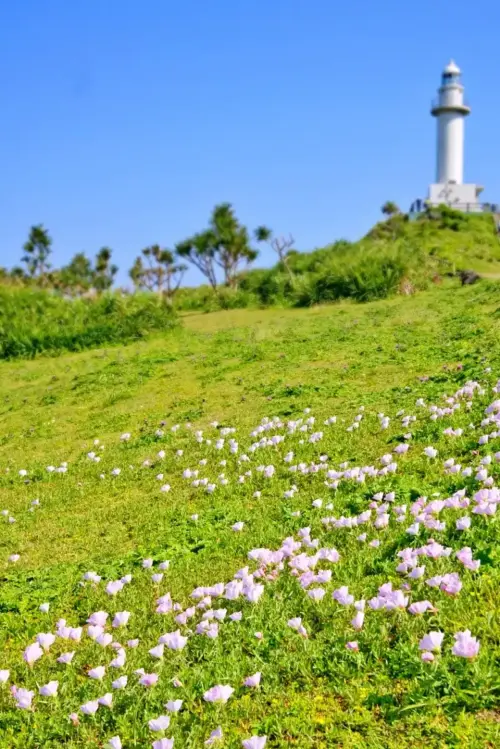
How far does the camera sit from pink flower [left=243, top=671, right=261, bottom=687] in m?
3.32

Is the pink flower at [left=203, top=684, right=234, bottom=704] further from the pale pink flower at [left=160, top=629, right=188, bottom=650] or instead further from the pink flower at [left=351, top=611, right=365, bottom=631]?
Answer: the pink flower at [left=351, top=611, right=365, bottom=631]

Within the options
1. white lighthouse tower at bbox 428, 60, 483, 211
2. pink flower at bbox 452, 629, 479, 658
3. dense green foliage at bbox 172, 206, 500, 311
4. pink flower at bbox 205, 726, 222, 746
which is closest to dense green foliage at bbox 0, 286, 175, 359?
dense green foliage at bbox 172, 206, 500, 311

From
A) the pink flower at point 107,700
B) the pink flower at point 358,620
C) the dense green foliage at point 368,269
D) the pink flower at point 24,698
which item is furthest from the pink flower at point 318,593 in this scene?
the dense green foliage at point 368,269

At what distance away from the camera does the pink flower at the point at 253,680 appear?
3318 millimetres

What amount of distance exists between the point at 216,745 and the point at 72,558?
11.6 ft

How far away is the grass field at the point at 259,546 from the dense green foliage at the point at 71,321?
7794 millimetres

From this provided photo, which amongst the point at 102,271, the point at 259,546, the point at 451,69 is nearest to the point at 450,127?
the point at 451,69

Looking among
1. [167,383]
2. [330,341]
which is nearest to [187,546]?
[167,383]

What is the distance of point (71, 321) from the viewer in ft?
77.6

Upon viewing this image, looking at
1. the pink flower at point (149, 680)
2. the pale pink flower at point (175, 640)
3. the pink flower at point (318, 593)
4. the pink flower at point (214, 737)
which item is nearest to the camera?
the pink flower at point (214, 737)

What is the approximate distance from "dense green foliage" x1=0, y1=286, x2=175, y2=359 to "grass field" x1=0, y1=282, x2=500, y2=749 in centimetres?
779

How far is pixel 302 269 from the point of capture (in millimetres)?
32000

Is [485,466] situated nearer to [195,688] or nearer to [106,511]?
[195,688]

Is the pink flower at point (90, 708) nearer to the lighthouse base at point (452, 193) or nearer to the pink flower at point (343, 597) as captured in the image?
the pink flower at point (343, 597)
